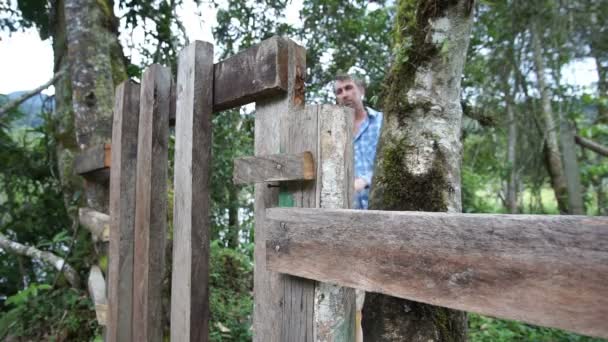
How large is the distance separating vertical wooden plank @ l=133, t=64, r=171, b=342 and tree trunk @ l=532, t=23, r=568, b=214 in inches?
210

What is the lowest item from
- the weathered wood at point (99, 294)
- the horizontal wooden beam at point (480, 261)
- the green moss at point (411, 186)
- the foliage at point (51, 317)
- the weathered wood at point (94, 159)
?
the foliage at point (51, 317)

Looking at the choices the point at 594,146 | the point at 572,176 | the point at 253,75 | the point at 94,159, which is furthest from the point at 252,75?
the point at 594,146

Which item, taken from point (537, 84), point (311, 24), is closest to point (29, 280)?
point (311, 24)

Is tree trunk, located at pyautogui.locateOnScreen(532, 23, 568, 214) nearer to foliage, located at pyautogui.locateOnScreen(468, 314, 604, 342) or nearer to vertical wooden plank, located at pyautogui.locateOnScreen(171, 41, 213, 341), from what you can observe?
foliage, located at pyautogui.locateOnScreen(468, 314, 604, 342)

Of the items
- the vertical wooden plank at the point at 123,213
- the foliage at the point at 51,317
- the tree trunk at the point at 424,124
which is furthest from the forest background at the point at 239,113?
the tree trunk at the point at 424,124

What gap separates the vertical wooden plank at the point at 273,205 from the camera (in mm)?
1418

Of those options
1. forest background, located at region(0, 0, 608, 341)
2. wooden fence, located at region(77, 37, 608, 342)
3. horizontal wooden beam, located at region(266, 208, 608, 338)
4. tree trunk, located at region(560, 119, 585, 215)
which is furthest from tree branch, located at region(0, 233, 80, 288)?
tree trunk, located at region(560, 119, 585, 215)

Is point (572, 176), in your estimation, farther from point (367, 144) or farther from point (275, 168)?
point (275, 168)

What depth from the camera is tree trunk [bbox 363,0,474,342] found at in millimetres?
1918

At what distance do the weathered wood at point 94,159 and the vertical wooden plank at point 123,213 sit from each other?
1.14 feet

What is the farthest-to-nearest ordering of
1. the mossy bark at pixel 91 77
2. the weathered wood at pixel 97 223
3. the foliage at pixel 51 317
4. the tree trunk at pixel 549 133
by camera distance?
1. the tree trunk at pixel 549 133
2. the mossy bark at pixel 91 77
3. the foliage at pixel 51 317
4. the weathered wood at pixel 97 223

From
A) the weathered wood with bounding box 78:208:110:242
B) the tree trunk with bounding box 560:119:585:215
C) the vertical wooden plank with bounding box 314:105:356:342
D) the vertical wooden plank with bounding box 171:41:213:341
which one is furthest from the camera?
the tree trunk with bounding box 560:119:585:215

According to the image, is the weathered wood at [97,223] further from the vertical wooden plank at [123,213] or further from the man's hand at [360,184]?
the man's hand at [360,184]

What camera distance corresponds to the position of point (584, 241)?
703 millimetres
